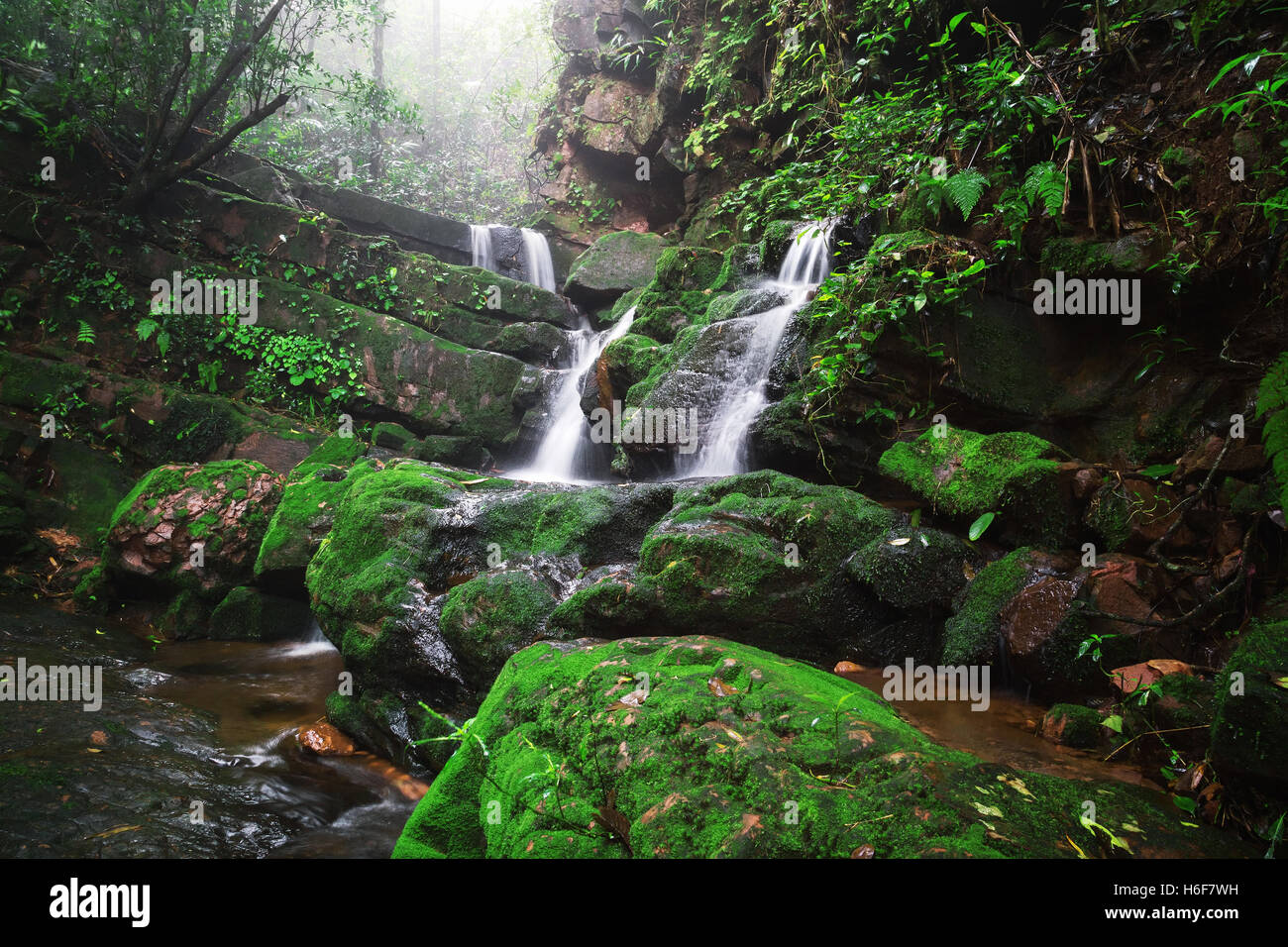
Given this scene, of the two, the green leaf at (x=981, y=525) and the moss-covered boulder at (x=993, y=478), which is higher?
the moss-covered boulder at (x=993, y=478)

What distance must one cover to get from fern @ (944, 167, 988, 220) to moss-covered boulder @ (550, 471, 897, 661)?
269 centimetres

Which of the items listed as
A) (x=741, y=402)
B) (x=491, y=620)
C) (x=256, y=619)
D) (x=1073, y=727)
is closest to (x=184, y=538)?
(x=256, y=619)

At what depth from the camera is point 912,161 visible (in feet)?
20.9

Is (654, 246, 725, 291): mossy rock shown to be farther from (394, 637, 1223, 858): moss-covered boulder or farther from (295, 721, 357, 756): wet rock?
(394, 637, 1223, 858): moss-covered boulder

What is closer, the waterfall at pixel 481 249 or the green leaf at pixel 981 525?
the green leaf at pixel 981 525

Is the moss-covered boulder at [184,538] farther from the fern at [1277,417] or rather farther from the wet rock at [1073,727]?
the fern at [1277,417]

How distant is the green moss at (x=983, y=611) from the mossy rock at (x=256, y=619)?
244 inches

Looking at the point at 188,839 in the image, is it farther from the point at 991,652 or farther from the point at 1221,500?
the point at 1221,500

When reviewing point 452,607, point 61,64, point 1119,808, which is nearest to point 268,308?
point 61,64

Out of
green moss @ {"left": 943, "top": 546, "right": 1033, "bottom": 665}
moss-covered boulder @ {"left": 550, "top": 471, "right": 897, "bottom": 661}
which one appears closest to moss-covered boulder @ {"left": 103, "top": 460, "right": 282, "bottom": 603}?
moss-covered boulder @ {"left": 550, "top": 471, "right": 897, "bottom": 661}

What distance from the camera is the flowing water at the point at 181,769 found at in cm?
338

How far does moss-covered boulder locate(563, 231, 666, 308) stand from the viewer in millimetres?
12828

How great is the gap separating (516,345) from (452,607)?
7.88 meters

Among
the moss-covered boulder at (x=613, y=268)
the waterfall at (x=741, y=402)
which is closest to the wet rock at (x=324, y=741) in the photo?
the waterfall at (x=741, y=402)
